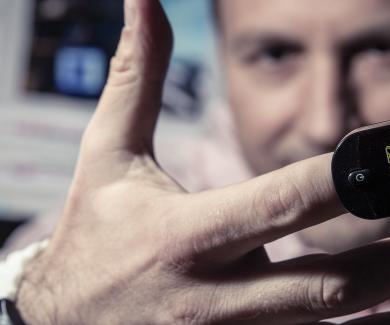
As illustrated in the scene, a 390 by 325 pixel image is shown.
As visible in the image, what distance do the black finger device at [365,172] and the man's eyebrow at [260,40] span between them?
11.0 inches

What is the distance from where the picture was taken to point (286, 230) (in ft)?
0.76

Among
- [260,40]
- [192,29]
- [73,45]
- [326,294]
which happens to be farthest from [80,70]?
[326,294]

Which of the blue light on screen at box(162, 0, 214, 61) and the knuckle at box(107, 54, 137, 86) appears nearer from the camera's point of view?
the knuckle at box(107, 54, 137, 86)

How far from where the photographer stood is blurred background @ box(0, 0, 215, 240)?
0.69 m

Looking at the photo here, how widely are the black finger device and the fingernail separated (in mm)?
127

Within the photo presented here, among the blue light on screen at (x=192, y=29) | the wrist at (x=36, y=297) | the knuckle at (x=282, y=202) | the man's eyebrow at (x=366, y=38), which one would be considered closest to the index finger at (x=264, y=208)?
the knuckle at (x=282, y=202)

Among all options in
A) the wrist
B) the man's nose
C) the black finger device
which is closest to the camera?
the black finger device

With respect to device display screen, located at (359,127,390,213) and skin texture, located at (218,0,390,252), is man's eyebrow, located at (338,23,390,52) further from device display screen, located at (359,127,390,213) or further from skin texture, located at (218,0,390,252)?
device display screen, located at (359,127,390,213)

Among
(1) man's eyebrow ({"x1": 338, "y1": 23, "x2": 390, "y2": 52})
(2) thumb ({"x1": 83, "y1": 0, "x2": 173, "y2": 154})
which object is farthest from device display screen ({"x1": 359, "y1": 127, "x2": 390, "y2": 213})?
(1) man's eyebrow ({"x1": 338, "y1": 23, "x2": 390, "y2": 52})

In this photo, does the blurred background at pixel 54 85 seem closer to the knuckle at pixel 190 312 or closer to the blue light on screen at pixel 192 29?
the blue light on screen at pixel 192 29

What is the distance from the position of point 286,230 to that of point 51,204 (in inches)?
21.1

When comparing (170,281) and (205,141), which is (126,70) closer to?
(170,281)

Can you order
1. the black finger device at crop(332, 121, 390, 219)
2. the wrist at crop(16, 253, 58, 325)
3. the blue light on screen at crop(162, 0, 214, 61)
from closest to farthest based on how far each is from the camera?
the black finger device at crop(332, 121, 390, 219)
the wrist at crop(16, 253, 58, 325)
the blue light on screen at crop(162, 0, 214, 61)

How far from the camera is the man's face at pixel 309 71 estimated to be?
46 cm
